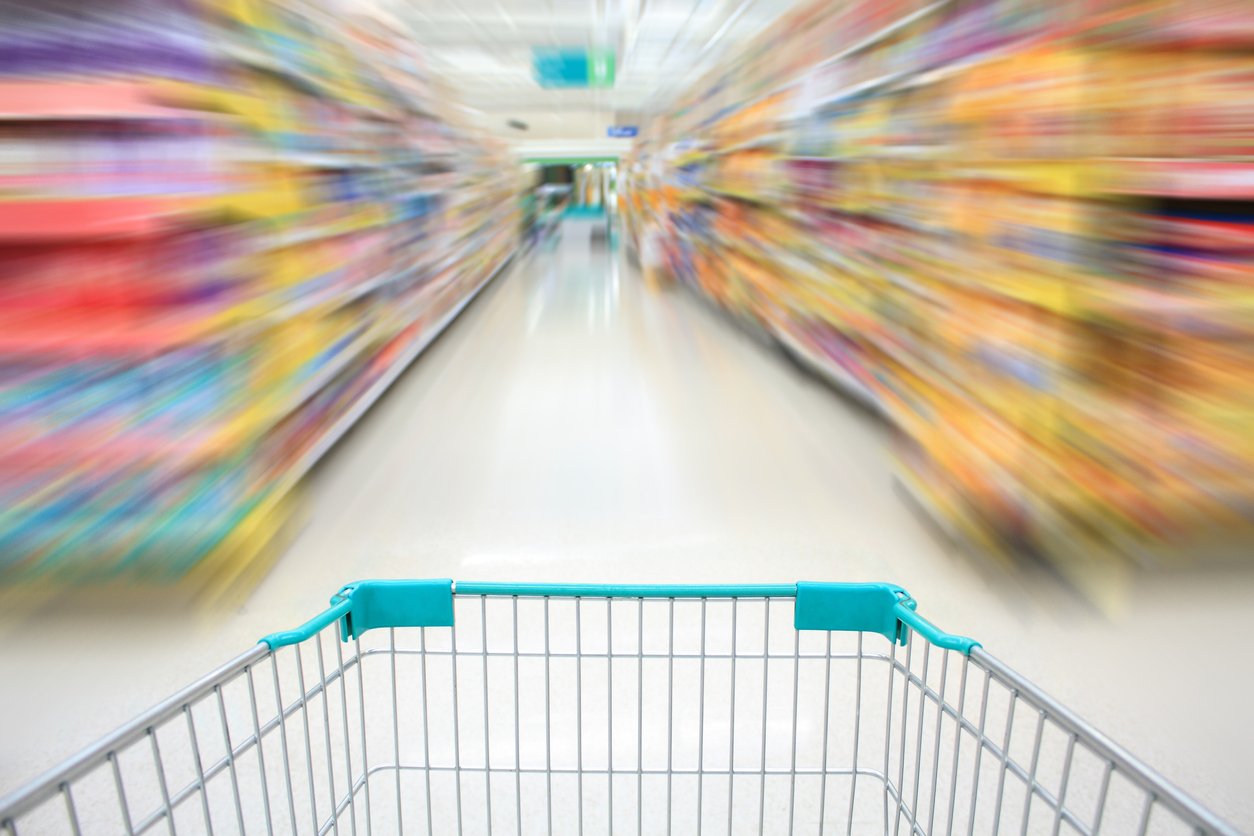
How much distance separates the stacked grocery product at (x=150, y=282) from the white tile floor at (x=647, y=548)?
0.84 ft

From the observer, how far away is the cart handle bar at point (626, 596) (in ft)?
3.03

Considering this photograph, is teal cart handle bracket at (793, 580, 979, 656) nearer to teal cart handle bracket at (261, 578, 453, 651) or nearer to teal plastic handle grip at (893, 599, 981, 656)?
teal plastic handle grip at (893, 599, 981, 656)

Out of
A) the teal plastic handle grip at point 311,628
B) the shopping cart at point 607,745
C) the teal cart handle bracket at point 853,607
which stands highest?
the teal plastic handle grip at point 311,628

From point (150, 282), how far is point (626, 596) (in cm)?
152

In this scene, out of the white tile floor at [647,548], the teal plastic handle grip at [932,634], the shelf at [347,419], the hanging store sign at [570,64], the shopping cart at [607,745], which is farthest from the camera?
the hanging store sign at [570,64]

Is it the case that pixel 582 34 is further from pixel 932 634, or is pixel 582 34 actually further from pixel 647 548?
pixel 932 634

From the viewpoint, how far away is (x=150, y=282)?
5.86ft

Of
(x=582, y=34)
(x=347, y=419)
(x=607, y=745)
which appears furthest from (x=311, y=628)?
(x=582, y=34)

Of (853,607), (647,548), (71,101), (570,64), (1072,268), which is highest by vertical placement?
(570,64)

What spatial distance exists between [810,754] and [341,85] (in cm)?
283

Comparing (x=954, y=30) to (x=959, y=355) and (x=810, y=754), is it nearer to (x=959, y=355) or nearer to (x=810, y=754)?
(x=959, y=355)

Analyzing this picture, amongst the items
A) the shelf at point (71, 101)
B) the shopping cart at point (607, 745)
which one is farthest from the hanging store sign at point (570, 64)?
the shopping cart at point (607, 745)

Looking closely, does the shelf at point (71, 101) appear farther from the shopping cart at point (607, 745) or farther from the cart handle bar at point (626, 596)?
the cart handle bar at point (626, 596)

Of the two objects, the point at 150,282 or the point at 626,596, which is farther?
the point at 150,282
